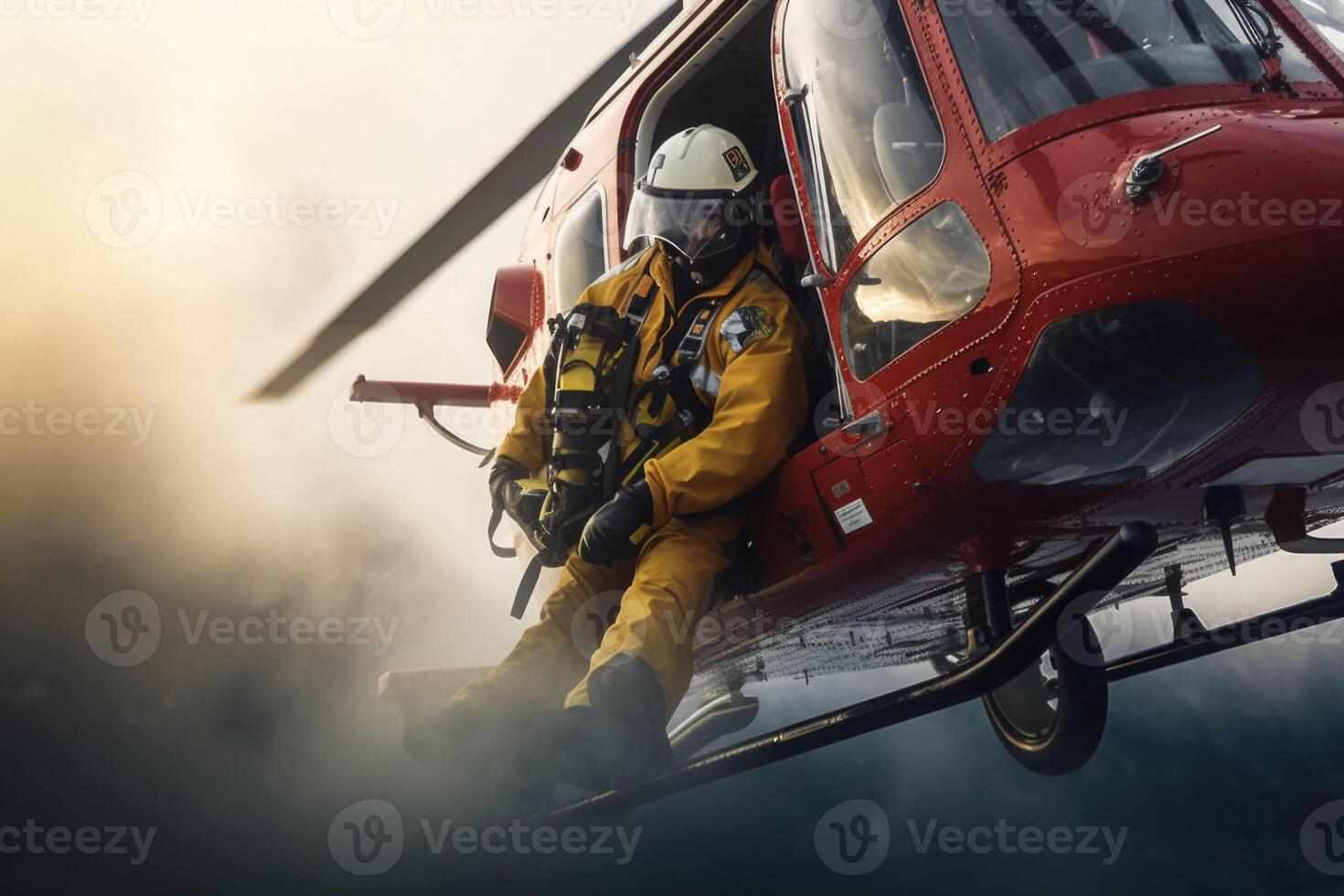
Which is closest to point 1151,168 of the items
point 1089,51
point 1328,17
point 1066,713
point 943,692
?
point 1089,51

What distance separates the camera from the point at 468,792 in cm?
310

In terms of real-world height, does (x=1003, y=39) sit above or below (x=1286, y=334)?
above

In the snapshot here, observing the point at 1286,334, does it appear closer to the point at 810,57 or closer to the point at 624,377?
the point at 810,57

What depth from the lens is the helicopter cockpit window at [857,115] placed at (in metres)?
2.64

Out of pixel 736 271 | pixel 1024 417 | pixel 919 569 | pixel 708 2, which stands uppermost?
pixel 708 2

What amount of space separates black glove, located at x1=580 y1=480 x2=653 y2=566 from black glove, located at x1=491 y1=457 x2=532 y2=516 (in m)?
0.84

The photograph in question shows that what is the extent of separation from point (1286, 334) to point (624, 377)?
Answer: 1750 mm

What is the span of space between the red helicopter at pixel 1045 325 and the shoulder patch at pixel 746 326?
7.4 inches

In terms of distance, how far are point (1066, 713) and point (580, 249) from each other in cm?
248

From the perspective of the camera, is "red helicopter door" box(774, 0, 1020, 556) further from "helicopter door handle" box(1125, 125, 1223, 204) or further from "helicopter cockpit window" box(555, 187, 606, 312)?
"helicopter cockpit window" box(555, 187, 606, 312)

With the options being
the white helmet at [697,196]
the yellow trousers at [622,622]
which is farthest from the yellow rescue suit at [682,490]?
the white helmet at [697,196]

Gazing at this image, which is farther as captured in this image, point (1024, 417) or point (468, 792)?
point (468, 792)

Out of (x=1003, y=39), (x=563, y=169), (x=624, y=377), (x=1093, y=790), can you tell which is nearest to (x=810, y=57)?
(x=1003, y=39)

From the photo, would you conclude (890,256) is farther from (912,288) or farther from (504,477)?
(504,477)
